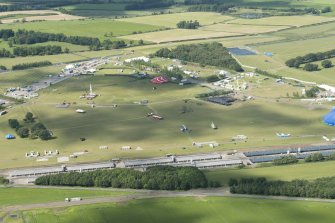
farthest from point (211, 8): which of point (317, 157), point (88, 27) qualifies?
point (317, 157)

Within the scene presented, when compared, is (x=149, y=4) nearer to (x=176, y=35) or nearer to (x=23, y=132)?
(x=176, y=35)

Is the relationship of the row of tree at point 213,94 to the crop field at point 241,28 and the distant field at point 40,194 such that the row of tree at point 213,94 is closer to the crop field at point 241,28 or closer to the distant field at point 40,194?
the distant field at point 40,194

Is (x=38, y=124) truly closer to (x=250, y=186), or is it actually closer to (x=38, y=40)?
(x=250, y=186)

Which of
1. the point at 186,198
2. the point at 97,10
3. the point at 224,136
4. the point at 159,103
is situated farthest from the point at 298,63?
the point at 97,10

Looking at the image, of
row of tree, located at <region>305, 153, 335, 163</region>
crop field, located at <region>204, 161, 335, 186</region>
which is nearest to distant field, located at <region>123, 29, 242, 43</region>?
row of tree, located at <region>305, 153, 335, 163</region>

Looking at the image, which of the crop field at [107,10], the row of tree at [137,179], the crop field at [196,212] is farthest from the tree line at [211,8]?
the crop field at [196,212]

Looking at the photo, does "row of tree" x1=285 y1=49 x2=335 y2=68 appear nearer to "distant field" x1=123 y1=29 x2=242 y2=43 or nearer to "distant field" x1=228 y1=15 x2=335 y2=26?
"distant field" x1=123 y1=29 x2=242 y2=43
